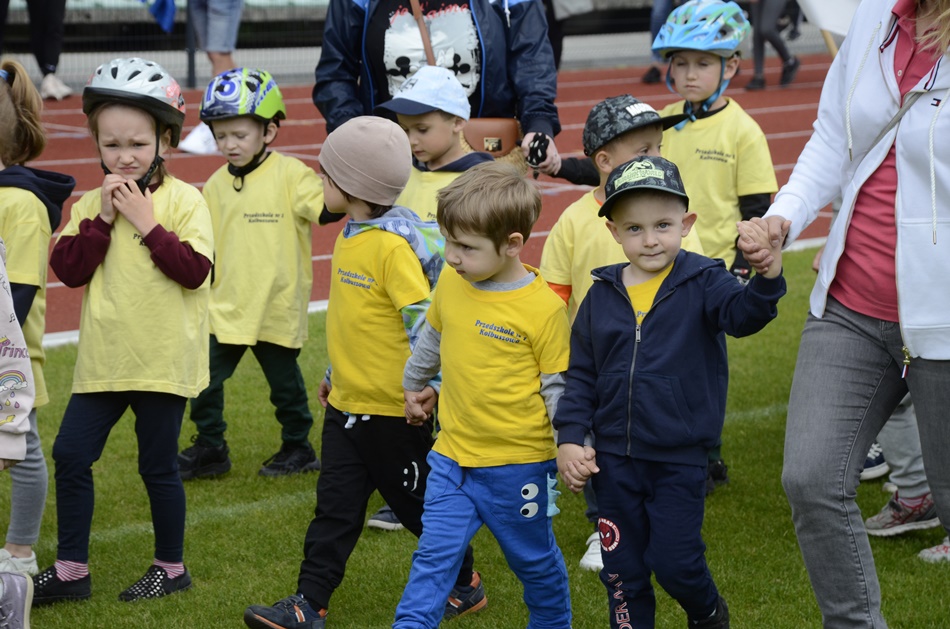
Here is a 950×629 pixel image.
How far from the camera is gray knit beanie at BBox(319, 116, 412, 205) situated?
14.7 ft

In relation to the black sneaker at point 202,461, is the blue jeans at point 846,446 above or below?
above

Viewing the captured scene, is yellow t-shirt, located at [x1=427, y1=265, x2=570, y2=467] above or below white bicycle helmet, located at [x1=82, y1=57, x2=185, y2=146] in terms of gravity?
below

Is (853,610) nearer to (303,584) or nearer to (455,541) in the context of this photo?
(455,541)

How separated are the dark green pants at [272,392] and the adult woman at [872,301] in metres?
3.22

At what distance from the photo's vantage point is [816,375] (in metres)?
3.63

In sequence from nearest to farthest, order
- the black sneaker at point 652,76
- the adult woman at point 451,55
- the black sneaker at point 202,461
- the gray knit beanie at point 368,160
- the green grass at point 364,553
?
the gray knit beanie at point 368,160 < the green grass at point 364,553 < the adult woman at point 451,55 < the black sneaker at point 202,461 < the black sneaker at point 652,76

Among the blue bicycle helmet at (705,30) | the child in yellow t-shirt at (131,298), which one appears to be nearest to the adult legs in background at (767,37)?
the blue bicycle helmet at (705,30)

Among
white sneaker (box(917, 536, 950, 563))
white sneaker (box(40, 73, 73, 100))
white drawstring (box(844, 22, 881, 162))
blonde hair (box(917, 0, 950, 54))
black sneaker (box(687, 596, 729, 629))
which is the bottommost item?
white sneaker (box(40, 73, 73, 100))

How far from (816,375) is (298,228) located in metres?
3.16

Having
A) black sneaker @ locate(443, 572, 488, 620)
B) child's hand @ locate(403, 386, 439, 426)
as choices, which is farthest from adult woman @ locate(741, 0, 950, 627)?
black sneaker @ locate(443, 572, 488, 620)

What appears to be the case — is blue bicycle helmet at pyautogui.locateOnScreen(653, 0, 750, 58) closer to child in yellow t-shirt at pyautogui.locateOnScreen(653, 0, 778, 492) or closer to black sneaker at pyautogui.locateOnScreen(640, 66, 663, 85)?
child in yellow t-shirt at pyautogui.locateOnScreen(653, 0, 778, 492)

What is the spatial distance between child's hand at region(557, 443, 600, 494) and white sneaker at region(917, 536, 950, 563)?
2.04 metres

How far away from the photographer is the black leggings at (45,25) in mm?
16312

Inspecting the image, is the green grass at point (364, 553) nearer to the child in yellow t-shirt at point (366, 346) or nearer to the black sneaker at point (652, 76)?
the child in yellow t-shirt at point (366, 346)
